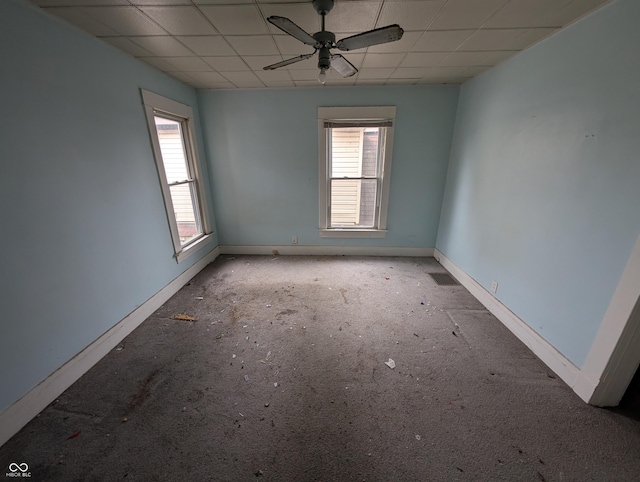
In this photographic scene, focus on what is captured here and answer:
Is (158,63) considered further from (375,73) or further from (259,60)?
(375,73)

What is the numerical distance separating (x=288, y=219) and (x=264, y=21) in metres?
2.46

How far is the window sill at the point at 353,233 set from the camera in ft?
12.5

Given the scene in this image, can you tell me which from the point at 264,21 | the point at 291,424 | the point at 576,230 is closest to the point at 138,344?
the point at 291,424

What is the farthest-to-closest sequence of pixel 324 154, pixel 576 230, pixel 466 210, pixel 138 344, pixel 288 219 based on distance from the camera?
1. pixel 288 219
2. pixel 324 154
3. pixel 466 210
4. pixel 138 344
5. pixel 576 230

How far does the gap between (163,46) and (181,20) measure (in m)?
0.53

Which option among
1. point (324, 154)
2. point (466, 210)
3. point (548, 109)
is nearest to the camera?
point (548, 109)

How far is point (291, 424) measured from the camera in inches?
57.7

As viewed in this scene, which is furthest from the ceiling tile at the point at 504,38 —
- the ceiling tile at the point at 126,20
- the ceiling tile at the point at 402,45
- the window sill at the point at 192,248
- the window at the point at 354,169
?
the window sill at the point at 192,248

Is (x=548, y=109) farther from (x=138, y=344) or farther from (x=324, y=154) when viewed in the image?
(x=138, y=344)

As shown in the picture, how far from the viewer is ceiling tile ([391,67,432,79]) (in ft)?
8.44

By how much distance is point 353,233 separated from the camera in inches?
151

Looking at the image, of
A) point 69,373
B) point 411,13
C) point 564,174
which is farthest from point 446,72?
point 69,373

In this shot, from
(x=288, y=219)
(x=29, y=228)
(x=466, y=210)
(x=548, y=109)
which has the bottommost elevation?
(x=288, y=219)

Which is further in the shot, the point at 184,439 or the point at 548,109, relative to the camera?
the point at 548,109
